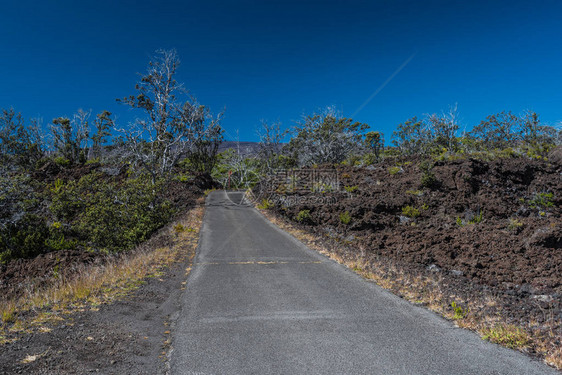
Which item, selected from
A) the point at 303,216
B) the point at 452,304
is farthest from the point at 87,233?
the point at 452,304

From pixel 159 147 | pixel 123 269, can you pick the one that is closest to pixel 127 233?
pixel 123 269

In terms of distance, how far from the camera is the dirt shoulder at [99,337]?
372cm

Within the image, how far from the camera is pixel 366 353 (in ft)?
13.7

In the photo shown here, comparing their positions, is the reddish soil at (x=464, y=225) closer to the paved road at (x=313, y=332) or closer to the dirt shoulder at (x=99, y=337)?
the paved road at (x=313, y=332)

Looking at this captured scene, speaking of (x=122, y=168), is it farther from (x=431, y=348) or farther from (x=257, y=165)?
(x=431, y=348)

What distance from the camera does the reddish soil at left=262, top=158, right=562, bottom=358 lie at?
22.0 feet

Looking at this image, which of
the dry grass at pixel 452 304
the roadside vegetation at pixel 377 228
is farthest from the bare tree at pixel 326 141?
the dry grass at pixel 452 304

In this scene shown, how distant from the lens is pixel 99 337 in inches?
177

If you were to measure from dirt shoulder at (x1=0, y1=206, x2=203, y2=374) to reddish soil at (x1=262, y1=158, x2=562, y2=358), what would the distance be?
18.0ft

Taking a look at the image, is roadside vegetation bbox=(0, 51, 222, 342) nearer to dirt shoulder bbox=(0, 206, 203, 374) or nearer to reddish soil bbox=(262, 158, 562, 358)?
dirt shoulder bbox=(0, 206, 203, 374)

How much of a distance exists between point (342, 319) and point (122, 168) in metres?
32.7

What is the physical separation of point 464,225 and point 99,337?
12327 mm

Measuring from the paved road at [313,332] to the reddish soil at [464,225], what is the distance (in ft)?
4.36

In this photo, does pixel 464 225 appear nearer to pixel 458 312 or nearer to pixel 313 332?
pixel 458 312
